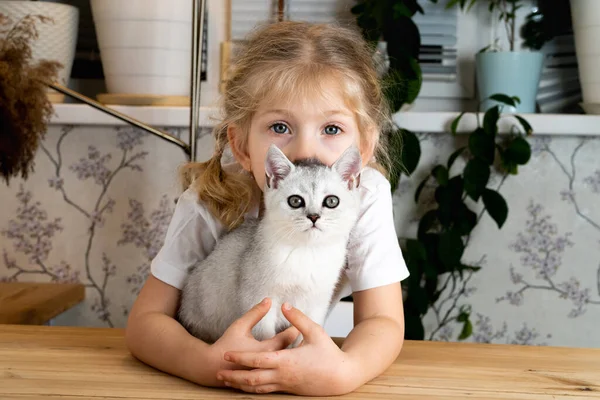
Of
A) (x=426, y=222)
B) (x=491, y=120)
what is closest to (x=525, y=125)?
(x=491, y=120)

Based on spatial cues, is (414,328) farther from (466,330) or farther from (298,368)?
(298,368)

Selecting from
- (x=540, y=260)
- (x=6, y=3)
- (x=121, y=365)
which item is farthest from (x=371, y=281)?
(x=6, y=3)

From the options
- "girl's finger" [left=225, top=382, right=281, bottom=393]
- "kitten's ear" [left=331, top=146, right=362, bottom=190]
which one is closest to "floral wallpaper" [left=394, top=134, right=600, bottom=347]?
"kitten's ear" [left=331, top=146, right=362, bottom=190]

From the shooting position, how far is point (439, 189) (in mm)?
1682

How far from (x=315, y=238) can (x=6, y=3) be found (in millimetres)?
1265

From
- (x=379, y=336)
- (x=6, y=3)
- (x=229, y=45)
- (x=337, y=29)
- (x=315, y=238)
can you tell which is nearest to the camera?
(x=315, y=238)

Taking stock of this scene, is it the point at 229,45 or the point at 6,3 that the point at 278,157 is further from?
the point at 6,3

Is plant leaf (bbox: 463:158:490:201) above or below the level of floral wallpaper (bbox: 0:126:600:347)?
above

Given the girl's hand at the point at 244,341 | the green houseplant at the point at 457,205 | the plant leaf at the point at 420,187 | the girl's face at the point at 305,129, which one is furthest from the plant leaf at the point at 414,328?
the girl's hand at the point at 244,341

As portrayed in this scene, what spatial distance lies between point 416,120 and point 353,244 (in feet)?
2.48

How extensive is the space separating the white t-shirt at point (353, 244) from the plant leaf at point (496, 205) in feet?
2.24

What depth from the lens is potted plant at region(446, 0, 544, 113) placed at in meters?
1.70

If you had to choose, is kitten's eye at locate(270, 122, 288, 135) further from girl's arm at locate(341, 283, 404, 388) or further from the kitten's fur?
girl's arm at locate(341, 283, 404, 388)

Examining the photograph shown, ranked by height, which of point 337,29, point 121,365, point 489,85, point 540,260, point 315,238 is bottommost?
point 540,260
